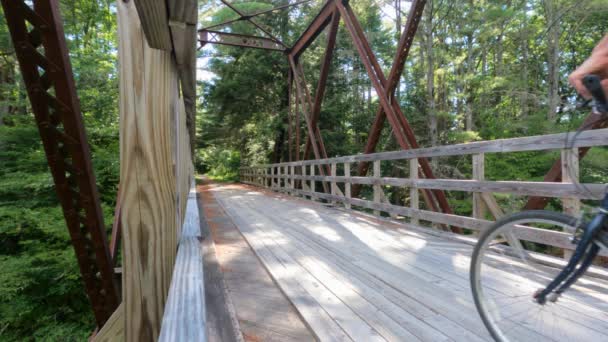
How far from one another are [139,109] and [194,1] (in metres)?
0.35

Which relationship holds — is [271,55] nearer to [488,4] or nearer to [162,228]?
[488,4]

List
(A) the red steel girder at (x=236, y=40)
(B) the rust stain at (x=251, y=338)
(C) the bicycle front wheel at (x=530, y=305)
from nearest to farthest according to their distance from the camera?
(C) the bicycle front wheel at (x=530, y=305) → (B) the rust stain at (x=251, y=338) → (A) the red steel girder at (x=236, y=40)

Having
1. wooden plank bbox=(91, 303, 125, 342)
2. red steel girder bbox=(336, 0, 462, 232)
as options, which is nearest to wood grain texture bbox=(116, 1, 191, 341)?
wooden plank bbox=(91, 303, 125, 342)

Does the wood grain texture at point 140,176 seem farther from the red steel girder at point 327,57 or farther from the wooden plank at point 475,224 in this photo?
the red steel girder at point 327,57

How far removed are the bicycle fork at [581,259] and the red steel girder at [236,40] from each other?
31.1ft

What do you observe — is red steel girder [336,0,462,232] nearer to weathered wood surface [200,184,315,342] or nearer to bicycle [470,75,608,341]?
bicycle [470,75,608,341]

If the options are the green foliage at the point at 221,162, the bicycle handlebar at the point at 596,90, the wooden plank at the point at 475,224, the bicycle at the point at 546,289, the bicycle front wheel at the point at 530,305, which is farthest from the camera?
the green foliage at the point at 221,162

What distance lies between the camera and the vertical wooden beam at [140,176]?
993mm

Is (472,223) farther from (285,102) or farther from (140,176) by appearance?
(285,102)

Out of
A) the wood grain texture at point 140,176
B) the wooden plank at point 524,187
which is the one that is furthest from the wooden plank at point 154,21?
the wooden plank at point 524,187

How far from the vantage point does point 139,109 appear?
100cm

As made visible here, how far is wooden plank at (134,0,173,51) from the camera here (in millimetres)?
860

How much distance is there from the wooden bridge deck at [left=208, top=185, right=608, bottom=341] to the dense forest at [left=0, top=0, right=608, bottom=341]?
116 centimetres

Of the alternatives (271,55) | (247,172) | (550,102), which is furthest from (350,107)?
(550,102)
